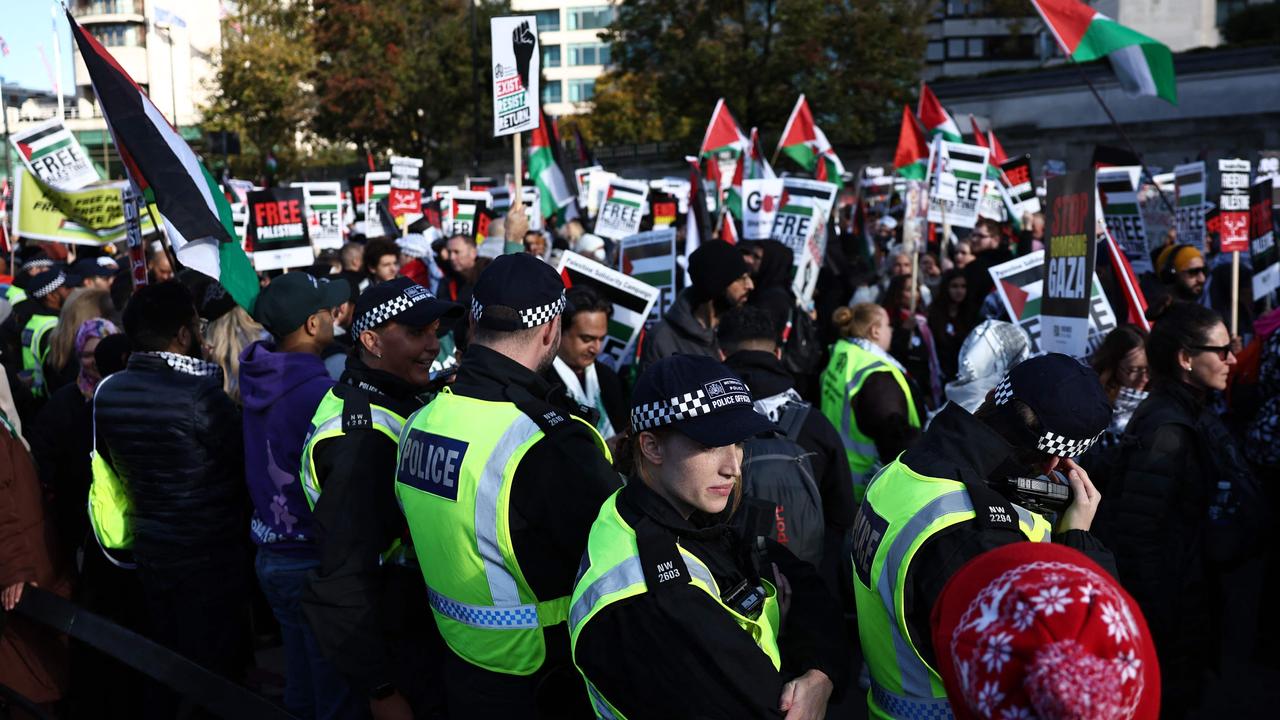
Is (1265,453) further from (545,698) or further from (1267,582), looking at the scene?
(545,698)

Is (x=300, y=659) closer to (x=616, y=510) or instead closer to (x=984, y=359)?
(x=616, y=510)

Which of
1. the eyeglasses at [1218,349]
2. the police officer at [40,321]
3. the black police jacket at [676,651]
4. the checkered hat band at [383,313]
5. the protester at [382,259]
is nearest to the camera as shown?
the black police jacket at [676,651]

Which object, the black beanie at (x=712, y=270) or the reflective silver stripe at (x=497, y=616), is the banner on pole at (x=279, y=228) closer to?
the black beanie at (x=712, y=270)

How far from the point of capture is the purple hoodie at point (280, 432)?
379 cm

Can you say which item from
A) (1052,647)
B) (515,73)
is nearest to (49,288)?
(515,73)

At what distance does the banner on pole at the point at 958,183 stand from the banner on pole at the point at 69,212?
7.19m

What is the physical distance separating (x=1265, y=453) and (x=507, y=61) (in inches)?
A: 211

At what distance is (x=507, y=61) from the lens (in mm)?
8023

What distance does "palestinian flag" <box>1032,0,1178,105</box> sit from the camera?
28.7 feet

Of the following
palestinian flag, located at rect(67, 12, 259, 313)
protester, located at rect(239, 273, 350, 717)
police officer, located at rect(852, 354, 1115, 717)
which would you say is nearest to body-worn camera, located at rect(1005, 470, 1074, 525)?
police officer, located at rect(852, 354, 1115, 717)

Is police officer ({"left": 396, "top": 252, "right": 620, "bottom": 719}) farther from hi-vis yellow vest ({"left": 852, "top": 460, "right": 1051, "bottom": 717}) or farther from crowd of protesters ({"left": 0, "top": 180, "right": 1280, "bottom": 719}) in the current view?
hi-vis yellow vest ({"left": 852, "top": 460, "right": 1051, "bottom": 717})

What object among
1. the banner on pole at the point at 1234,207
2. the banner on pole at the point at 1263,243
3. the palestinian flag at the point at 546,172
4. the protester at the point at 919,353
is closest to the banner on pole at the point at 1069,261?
the protester at the point at 919,353

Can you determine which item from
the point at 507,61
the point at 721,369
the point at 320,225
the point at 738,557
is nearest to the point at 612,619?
the point at 738,557

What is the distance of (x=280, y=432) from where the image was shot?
381 cm
